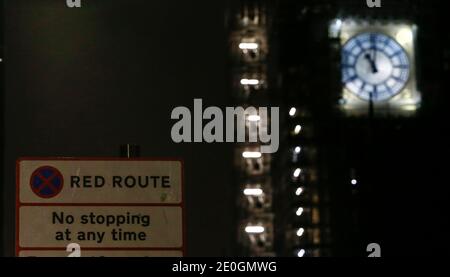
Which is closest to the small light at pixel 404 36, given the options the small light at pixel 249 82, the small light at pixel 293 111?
the small light at pixel 293 111

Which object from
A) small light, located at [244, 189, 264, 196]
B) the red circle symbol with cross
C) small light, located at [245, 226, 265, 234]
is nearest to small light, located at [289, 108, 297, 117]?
small light, located at [244, 189, 264, 196]

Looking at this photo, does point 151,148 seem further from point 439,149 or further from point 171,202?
point 439,149

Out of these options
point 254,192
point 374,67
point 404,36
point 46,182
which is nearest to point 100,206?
point 46,182

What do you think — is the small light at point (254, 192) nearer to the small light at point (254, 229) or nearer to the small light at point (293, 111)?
the small light at point (254, 229)

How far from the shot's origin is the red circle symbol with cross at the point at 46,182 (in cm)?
671

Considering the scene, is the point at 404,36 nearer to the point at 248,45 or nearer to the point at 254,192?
the point at 248,45

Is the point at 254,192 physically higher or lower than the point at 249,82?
lower

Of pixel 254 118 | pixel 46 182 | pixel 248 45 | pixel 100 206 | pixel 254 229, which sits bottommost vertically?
pixel 254 229

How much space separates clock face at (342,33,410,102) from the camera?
21.9 ft

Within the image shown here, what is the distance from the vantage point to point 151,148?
6754 millimetres

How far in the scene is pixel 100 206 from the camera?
6723 mm

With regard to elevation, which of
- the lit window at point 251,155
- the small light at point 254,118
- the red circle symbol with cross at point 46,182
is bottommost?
the red circle symbol with cross at point 46,182

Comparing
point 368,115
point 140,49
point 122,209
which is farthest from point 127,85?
point 368,115

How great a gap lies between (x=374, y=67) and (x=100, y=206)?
4.89 ft
